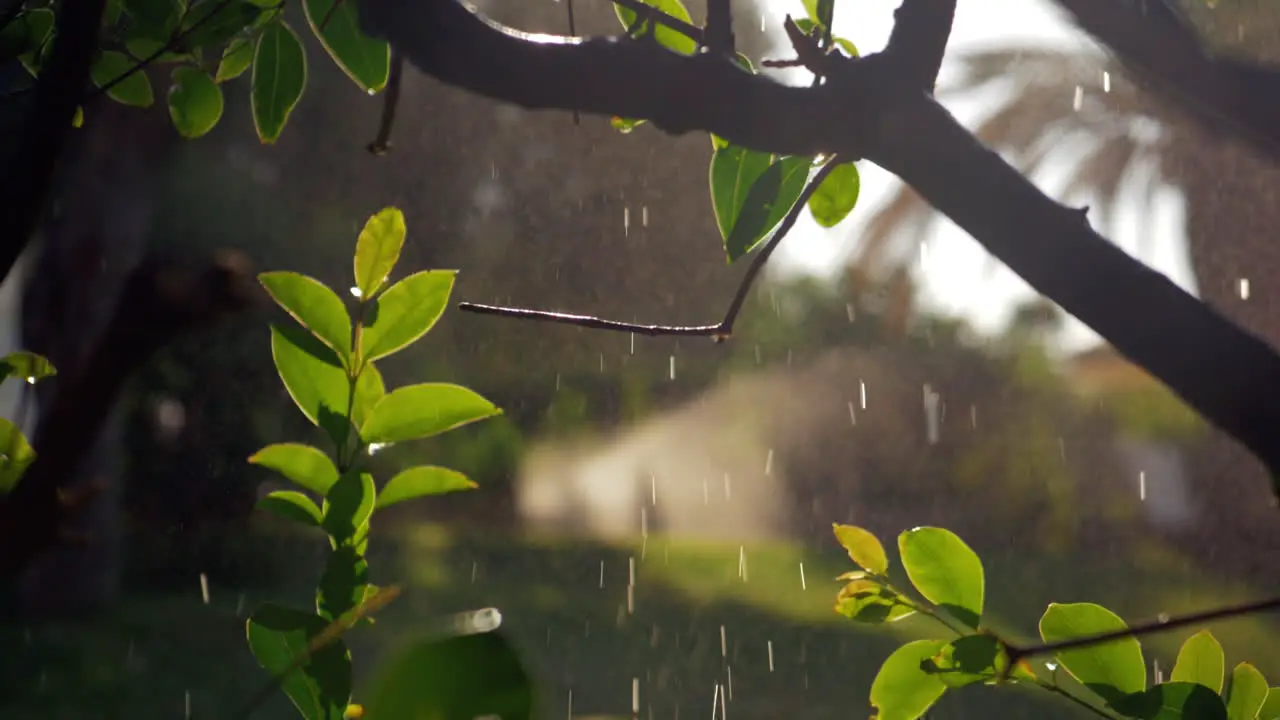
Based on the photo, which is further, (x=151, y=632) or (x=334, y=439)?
(x=151, y=632)

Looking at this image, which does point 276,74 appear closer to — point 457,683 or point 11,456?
point 11,456

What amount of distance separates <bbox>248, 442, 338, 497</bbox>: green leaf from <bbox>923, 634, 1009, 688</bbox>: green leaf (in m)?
0.14

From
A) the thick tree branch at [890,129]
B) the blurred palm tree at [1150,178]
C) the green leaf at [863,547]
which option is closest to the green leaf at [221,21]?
the thick tree branch at [890,129]

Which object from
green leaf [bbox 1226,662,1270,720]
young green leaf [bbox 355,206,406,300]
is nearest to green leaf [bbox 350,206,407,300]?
young green leaf [bbox 355,206,406,300]

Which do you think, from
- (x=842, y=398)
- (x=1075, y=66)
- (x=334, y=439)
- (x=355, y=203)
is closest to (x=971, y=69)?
(x=1075, y=66)

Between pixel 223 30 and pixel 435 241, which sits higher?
pixel 435 241

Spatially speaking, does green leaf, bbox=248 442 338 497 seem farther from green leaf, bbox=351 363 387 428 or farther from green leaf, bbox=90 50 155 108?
green leaf, bbox=90 50 155 108

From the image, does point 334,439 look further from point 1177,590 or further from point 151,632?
point 151,632

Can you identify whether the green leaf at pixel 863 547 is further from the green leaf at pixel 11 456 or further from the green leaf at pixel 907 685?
the green leaf at pixel 11 456

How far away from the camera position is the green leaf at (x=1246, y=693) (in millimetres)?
204

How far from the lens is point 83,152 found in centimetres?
256

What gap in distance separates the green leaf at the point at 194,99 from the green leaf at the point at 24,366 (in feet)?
0.38

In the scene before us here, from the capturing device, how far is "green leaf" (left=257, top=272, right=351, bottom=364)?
0.18m

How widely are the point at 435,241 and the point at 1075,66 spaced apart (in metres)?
1.94
